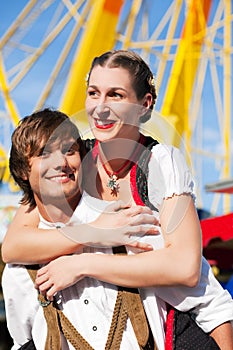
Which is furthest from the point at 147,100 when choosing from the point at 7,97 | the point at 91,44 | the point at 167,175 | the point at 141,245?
the point at 7,97

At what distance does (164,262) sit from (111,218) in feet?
0.35

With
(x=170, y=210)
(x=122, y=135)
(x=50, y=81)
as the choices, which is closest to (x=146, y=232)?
(x=170, y=210)

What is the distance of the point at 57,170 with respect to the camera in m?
0.97

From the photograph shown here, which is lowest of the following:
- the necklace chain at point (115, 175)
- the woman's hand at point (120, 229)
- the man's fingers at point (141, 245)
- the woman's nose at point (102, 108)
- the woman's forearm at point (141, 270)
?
the woman's forearm at point (141, 270)

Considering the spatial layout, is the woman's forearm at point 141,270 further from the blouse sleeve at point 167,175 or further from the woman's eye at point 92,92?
the woman's eye at point 92,92

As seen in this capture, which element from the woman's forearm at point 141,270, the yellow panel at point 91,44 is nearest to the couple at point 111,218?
the woman's forearm at point 141,270

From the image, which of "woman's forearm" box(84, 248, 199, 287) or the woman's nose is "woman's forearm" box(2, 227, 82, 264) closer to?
"woman's forearm" box(84, 248, 199, 287)

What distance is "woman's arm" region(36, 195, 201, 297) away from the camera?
929 millimetres

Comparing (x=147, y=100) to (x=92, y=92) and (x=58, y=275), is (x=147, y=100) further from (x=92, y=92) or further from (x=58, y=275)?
(x=58, y=275)

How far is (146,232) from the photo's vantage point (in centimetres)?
97

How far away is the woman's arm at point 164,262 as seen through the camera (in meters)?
0.93

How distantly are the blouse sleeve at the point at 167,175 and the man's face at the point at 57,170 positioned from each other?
Result: 0.39ft

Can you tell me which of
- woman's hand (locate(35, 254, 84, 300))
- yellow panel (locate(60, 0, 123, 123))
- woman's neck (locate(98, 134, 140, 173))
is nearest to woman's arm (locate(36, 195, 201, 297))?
woman's hand (locate(35, 254, 84, 300))

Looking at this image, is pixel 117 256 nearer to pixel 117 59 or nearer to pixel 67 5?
pixel 117 59
